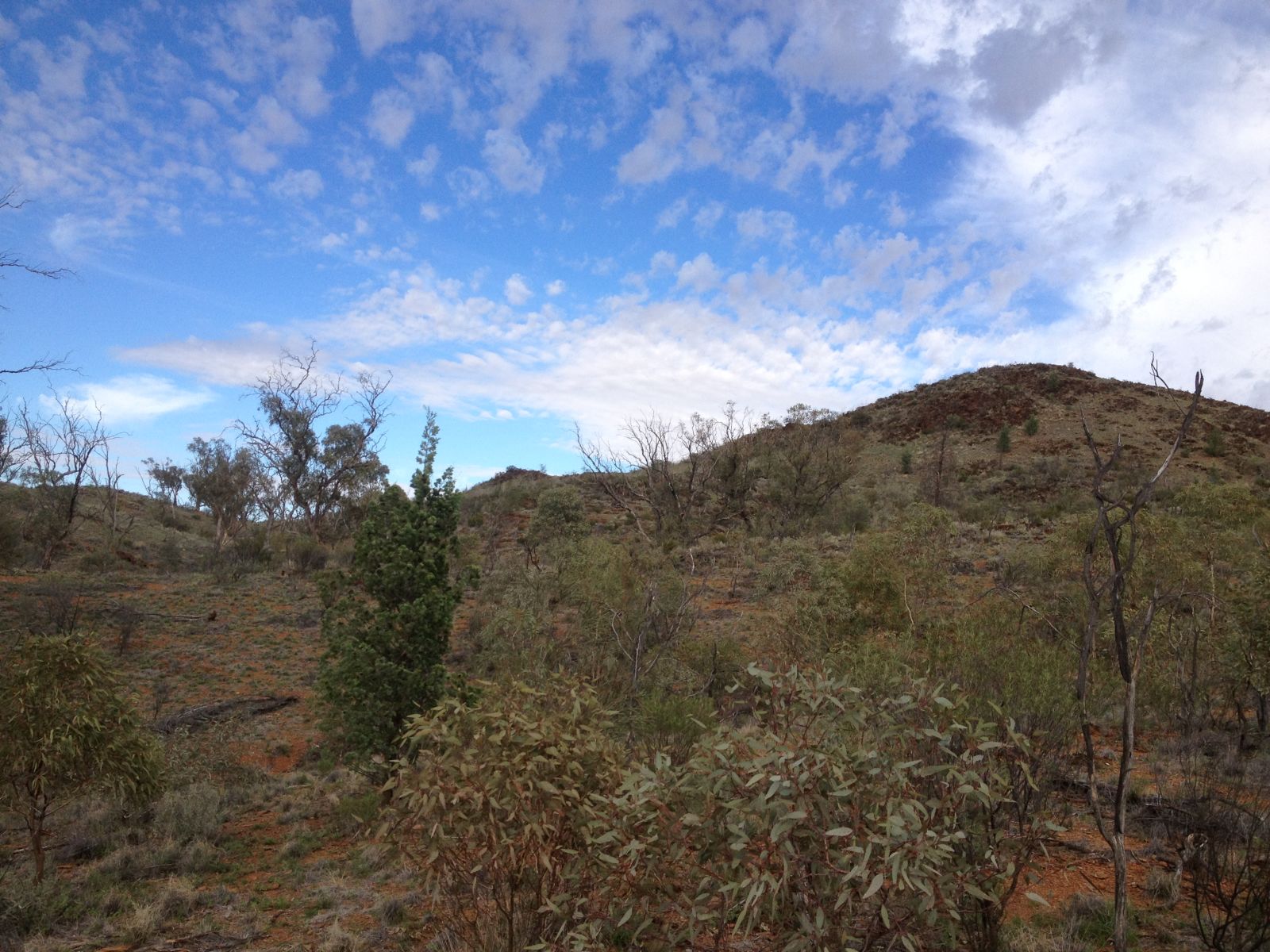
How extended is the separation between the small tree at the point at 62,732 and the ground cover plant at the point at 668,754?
86 mm

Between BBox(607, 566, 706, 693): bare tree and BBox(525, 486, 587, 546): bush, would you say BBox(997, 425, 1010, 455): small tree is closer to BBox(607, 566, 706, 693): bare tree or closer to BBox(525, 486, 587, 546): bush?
BBox(525, 486, 587, 546): bush

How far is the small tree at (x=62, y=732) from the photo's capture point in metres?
8.16

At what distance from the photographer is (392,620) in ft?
34.4

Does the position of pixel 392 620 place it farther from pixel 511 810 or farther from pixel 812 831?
pixel 812 831

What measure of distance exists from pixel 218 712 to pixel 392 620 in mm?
9420

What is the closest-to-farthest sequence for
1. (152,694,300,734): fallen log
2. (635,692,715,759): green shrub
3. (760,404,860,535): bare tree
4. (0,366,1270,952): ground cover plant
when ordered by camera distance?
(0,366,1270,952): ground cover plant < (635,692,715,759): green shrub < (152,694,300,734): fallen log < (760,404,860,535): bare tree

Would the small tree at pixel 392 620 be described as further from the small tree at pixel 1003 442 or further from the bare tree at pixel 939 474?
the small tree at pixel 1003 442

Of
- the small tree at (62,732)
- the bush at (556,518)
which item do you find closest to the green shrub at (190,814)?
the small tree at (62,732)

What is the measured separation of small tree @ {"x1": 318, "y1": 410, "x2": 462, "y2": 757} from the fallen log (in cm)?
661

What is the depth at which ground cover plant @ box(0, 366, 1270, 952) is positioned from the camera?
13.3ft

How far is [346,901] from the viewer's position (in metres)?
8.06

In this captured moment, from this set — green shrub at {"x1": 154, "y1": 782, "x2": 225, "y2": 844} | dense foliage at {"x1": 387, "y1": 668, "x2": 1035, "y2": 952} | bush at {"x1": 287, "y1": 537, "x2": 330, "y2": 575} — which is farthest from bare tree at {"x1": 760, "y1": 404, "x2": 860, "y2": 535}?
dense foliage at {"x1": 387, "y1": 668, "x2": 1035, "y2": 952}

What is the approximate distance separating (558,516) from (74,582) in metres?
17.3

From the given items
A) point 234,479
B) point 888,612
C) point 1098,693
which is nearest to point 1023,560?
point 888,612
